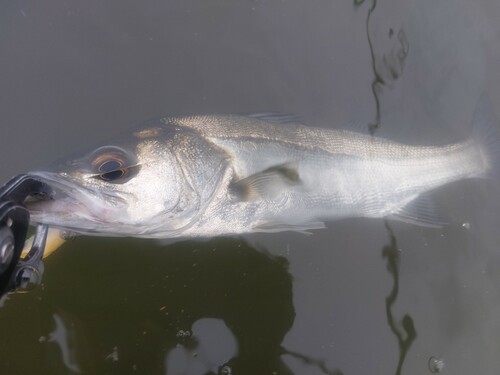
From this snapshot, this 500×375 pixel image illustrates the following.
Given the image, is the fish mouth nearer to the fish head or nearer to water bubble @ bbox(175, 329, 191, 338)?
the fish head

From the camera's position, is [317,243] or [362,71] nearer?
[317,243]

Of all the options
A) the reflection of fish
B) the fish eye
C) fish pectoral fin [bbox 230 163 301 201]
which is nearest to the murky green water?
the reflection of fish

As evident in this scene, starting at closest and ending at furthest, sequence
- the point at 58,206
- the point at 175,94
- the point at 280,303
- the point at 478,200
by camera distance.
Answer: the point at 58,206 < the point at 280,303 < the point at 175,94 < the point at 478,200

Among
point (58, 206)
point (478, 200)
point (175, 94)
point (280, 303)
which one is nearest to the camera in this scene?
point (58, 206)

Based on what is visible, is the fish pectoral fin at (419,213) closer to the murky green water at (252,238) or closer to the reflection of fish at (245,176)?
the reflection of fish at (245,176)

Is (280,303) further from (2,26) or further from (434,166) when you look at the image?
(2,26)

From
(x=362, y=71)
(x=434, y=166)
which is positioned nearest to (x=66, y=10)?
(x=362, y=71)

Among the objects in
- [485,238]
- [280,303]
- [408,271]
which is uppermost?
[485,238]

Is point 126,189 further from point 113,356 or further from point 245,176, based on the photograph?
point 113,356
